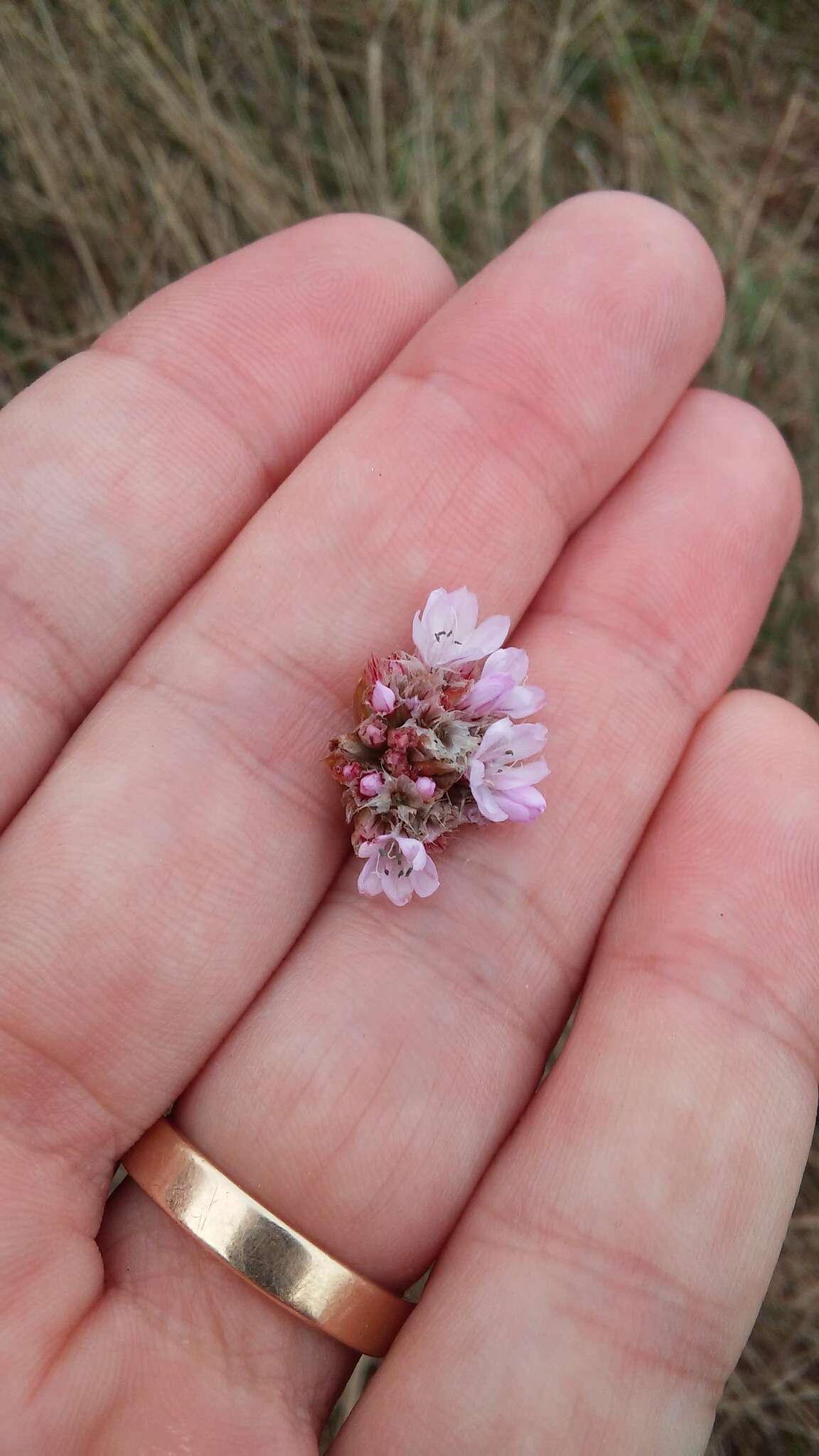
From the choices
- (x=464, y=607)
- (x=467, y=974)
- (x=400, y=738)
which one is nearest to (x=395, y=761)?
(x=400, y=738)

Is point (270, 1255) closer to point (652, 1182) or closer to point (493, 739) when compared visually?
point (652, 1182)

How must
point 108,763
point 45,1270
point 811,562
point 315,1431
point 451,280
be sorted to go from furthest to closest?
point 811,562 → point 451,280 → point 108,763 → point 315,1431 → point 45,1270

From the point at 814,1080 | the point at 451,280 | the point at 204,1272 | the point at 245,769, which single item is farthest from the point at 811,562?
the point at 204,1272

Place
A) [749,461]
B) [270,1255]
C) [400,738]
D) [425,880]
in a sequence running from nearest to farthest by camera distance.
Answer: [270,1255] → [425,880] → [400,738] → [749,461]

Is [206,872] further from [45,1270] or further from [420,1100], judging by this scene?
[45,1270]

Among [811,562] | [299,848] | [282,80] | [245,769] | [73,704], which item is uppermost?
[282,80]

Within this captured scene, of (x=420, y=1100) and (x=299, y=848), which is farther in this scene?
(x=299, y=848)

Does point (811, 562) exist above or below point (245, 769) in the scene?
below

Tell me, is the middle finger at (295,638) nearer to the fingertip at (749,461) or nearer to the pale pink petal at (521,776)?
the fingertip at (749,461)
